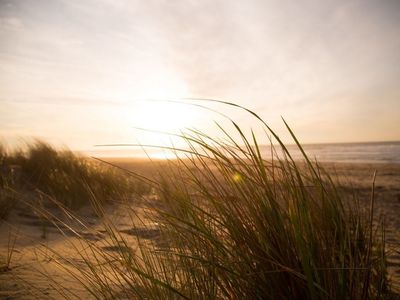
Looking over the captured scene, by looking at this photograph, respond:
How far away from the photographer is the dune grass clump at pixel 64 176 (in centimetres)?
381

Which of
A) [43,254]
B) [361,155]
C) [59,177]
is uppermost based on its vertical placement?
[59,177]

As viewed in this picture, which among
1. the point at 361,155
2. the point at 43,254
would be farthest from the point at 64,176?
the point at 361,155

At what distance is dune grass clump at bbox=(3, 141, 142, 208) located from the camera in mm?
3814

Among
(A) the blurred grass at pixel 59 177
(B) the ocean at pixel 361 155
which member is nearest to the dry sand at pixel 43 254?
(A) the blurred grass at pixel 59 177

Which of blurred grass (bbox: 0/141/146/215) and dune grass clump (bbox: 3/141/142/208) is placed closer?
blurred grass (bbox: 0/141/146/215)

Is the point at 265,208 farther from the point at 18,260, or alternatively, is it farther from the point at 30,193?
the point at 30,193

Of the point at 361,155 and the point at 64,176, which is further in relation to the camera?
the point at 361,155

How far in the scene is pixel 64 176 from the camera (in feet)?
13.5

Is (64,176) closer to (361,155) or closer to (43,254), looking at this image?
(43,254)

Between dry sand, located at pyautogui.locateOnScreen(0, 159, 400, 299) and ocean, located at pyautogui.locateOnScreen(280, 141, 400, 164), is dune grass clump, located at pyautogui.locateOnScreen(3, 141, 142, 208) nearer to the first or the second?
dry sand, located at pyautogui.locateOnScreen(0, 159, 400, 299)

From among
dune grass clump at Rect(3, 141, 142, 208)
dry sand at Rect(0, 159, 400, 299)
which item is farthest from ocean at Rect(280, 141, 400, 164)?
dry sand at Rect(0, 159, 400, 299)

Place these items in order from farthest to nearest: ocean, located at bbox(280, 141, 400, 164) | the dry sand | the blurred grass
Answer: ocean, located at bbox(280, 141, 400, 164)
the blurred grass
the dry sand

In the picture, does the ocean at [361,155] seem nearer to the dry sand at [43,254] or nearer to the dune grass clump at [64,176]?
the dune grass clump at [64,176]

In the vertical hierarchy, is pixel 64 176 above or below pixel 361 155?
above
